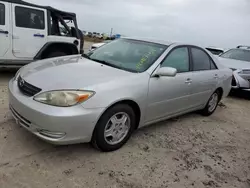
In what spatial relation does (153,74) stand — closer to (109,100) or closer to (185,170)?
(109,100)

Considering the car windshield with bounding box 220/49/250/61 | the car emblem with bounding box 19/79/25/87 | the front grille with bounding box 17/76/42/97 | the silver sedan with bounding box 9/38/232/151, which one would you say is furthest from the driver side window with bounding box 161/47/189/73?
the car windshield with bounding box 220/49/250/61

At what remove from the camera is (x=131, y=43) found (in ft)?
13.6

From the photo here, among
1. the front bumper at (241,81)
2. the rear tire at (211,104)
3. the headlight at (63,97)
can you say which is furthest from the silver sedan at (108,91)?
the front bumper at (241,81)

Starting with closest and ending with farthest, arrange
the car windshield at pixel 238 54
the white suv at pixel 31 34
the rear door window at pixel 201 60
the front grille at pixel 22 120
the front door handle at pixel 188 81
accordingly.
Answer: the front grille at pixel 22 120 < the front door handle at pixel 188 81 < the rear door window at pixel 201 60 < the white suv at pixel 31 34 < the car windshield at pixel 238 54

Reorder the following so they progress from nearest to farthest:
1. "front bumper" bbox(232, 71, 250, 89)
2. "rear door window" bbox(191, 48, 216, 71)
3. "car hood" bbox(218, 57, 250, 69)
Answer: "rear door window" bbox(191, 48, 216, 71)
"front bumper" bbox(232, 71, 250, 89)
"car hood" bbox(218, 57, 250, 69)

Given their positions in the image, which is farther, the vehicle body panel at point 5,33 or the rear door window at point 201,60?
the vehicle body panel at point 5,33

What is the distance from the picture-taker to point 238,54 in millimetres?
8727

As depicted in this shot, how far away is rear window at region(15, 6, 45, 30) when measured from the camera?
580 centimetres

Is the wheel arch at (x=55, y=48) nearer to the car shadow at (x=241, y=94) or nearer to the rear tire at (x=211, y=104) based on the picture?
the rear tire at (x=211, y=104)

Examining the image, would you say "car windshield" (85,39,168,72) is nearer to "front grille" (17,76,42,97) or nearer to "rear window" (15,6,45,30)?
"front grille" (17,76,42,97)

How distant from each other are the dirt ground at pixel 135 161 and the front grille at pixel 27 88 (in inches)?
26.8

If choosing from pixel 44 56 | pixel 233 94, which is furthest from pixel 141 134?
pixel 233 94

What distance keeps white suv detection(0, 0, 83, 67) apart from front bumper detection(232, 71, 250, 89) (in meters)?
4.68

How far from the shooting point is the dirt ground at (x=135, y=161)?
259cm
